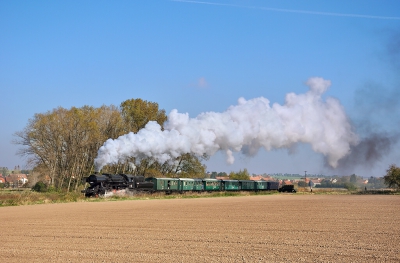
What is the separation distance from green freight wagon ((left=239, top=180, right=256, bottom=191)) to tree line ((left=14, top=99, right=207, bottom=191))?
853cm

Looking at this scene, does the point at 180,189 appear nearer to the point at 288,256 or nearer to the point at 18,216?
the point at 18,216

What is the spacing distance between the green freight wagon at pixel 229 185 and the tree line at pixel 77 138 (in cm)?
641

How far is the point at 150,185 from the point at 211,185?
1651 cm

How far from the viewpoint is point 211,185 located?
7731 centimetres

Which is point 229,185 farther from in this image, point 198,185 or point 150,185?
point 150,185

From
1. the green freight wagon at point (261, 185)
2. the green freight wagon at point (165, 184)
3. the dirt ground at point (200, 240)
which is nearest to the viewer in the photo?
the dirt ground at point (200, 240)

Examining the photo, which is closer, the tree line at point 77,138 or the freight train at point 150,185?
the freight train at point 150,185

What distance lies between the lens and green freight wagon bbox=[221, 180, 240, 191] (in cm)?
8026

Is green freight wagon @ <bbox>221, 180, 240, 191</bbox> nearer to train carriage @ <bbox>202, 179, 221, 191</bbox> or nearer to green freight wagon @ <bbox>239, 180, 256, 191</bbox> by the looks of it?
train carriage @ <bbox>202, 179, 221, 191</bbox>

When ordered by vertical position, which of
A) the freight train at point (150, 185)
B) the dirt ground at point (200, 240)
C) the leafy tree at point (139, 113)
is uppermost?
the leafy tree at point (139, 113)

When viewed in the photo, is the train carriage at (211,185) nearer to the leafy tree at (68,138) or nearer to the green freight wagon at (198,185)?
the green freight wagon at (198,185)

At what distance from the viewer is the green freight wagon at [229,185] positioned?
80.3m

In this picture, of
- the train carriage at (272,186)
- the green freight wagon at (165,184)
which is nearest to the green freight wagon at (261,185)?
the train carriage at (272,186)

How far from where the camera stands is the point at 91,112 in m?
80.0
